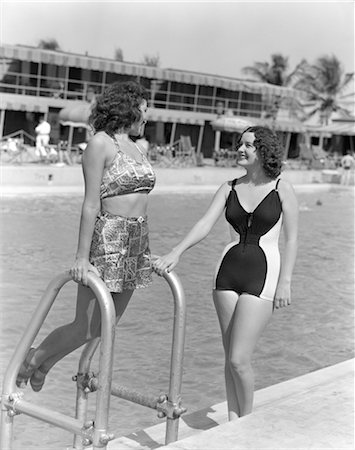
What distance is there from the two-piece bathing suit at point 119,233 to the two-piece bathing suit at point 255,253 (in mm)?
559

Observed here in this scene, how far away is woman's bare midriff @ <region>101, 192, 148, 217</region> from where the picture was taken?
398 cm

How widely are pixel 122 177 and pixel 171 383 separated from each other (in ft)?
3.53

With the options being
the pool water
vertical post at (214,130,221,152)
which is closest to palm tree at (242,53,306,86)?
vertical post at (214,130,221,152)

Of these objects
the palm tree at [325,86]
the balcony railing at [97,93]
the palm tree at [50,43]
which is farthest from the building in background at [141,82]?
the palm tree at [50,43]

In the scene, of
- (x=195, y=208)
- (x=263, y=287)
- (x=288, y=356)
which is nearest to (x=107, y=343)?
(x=263, y=287)

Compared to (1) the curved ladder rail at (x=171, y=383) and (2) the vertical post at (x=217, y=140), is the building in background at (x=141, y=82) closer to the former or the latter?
(2) the vertical post at (x=217, y=140)

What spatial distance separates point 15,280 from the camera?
9461 millimetres

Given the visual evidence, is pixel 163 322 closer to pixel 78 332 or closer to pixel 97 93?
pixel 78 332

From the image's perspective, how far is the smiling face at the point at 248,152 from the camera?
14.3 feet

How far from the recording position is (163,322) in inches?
311

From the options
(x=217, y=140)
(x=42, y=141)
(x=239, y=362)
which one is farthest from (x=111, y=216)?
(x=217, y=140)

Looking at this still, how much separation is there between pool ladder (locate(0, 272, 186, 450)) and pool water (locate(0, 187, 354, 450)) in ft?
2.54

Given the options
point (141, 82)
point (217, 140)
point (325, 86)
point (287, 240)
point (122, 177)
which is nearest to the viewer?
point (122, 177)

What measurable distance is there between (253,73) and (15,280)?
6241 centimetres
